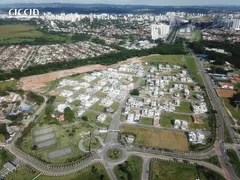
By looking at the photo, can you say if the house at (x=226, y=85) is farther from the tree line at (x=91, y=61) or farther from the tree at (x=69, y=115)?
the tree at (x=69, y=115)

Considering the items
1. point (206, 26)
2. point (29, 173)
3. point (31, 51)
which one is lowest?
point (29, 173)

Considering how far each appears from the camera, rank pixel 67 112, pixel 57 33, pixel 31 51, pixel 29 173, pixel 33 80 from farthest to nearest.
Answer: pixel 57 33, pixel 31 51, pixel 33 80, pixel 67 112, pixel 29 173

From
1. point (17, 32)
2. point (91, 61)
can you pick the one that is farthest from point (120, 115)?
point (17, 32)

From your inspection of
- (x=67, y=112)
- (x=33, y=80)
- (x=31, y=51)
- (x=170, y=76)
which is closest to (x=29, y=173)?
(x=67, y=112)

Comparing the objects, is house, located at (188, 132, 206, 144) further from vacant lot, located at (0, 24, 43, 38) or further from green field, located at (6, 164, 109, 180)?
vacant lot, located at (0, 24, 43, 38)

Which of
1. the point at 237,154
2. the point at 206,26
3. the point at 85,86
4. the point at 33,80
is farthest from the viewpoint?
the point at 206,26

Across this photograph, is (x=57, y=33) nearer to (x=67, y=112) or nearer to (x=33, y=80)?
(x=33, y=80)
